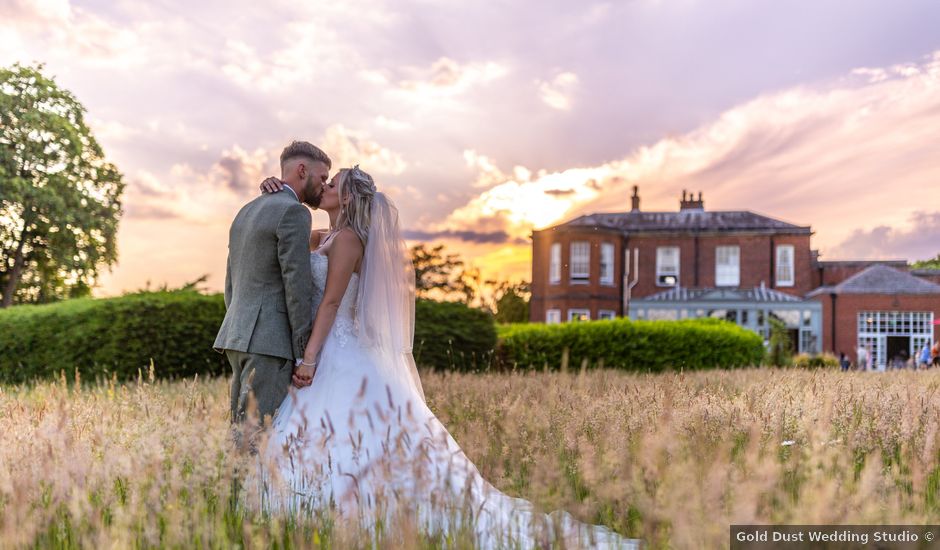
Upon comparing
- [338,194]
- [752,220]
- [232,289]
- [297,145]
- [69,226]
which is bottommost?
[232,289]

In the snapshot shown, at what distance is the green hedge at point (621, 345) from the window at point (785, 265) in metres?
25.5

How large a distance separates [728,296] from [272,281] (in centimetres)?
3546

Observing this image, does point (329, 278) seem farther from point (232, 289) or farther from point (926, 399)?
point (926, 399)

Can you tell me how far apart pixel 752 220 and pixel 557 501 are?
40.9 meters

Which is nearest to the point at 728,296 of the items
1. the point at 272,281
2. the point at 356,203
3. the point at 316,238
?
the point at 316,238

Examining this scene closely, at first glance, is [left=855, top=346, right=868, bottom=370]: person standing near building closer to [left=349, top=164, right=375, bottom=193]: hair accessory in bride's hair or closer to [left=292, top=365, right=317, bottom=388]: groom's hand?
[left=349, top=164, right=375, bottom=193]: hair accessory in bride's hair

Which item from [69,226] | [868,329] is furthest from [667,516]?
[868,329]

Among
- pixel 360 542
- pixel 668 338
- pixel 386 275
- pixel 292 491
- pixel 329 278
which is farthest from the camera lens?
pixel 668 338

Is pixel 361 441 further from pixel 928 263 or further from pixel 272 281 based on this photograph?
pixel 928 263

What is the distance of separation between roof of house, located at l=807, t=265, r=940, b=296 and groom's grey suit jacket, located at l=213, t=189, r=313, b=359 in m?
38.2

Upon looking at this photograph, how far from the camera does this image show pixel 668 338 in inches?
643

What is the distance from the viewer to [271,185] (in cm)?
460

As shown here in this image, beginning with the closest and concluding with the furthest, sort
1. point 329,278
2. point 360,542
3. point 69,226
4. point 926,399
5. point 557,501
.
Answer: point 557,501
point 360,542
point 329,278
point 926,399
point 69,226

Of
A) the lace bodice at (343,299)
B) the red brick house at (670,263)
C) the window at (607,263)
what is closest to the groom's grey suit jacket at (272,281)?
the lace bodice at (343,299)
